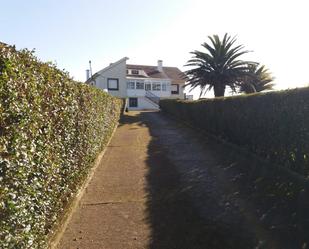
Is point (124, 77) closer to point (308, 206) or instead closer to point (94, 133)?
point (94, 133)

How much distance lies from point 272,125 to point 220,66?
3017 centimetres

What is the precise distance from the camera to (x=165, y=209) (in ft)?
24.4

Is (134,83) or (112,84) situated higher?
(134,83)

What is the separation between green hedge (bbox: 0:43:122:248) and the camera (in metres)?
3.90

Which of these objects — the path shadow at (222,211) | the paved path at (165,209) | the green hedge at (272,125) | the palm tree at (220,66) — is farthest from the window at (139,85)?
the path shadow at (222,211)

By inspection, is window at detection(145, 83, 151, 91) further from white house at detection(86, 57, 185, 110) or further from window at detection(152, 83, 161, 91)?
window at detection(152, 83, 161, 91)

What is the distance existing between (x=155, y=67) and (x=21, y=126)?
233 feet

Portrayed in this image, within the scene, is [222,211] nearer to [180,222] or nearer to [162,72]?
[180,222]

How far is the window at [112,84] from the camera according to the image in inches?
2388

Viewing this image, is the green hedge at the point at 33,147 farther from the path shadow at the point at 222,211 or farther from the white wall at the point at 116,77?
the white wall at the point at 116,77

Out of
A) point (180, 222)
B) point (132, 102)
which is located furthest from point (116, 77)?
point (180, 222)

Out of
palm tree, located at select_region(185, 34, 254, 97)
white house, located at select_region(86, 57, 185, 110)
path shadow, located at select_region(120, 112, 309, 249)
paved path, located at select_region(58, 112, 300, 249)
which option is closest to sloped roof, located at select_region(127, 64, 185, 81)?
white house, located at select_region(86, 57, 185, 110)

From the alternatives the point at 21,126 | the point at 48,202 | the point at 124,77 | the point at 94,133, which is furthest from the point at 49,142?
the point at 124,77

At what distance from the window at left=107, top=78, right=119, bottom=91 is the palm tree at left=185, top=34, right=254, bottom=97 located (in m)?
24.1
